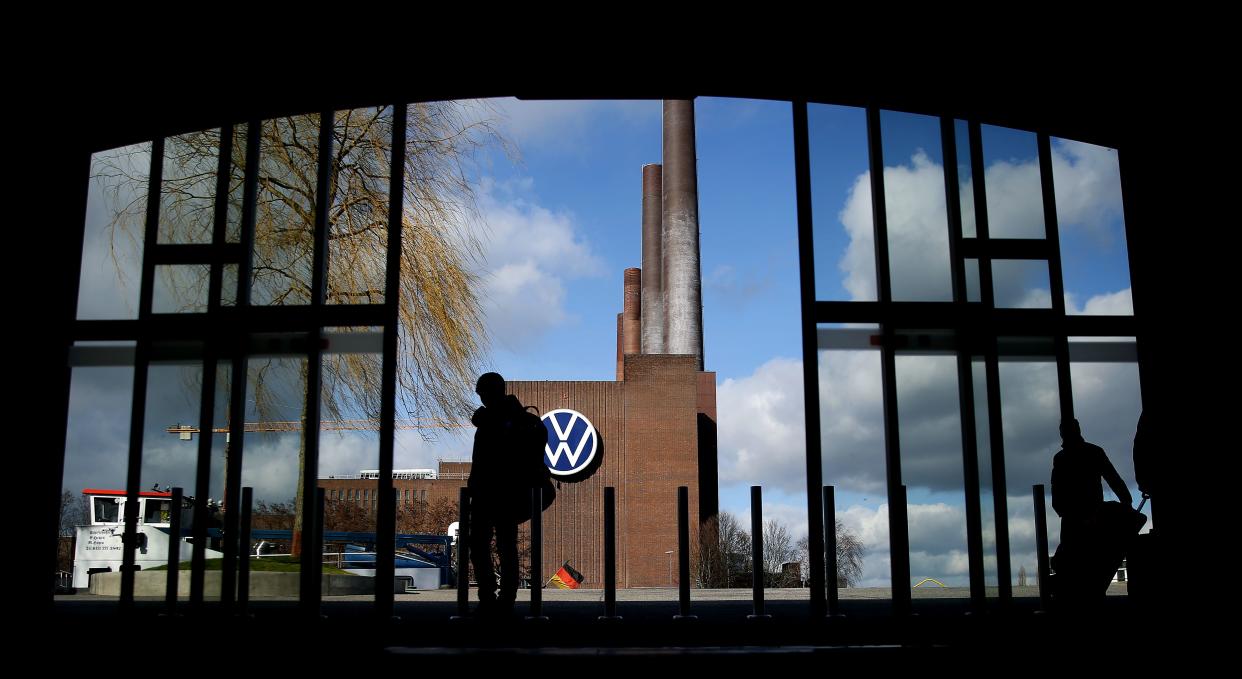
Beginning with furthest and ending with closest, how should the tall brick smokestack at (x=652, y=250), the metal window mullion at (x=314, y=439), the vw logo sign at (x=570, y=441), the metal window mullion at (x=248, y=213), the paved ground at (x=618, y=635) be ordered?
1. the tall brick smokestack at (x=652, y=250)
2. the vw logo sign at (x=570, y=441)
3. the metal window mullion at (x=248, y=213)
4. the metal window mullion at (x=314, y=439)
5. the paved ground at (x=618, y=635)

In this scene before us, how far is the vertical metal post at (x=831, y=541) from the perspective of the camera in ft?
26.8

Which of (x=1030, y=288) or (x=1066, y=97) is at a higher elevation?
(x=1066, y=97)

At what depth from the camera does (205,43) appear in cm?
762

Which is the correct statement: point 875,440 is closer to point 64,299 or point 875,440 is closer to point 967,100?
point 967,100

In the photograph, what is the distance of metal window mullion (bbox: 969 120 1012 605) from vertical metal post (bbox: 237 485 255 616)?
17.7 feet

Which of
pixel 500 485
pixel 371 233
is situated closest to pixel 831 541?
pixel 500 485

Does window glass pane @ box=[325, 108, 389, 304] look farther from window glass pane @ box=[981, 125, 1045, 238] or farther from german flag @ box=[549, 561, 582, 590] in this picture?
german flag @ box=[549, 561, 582, 590]

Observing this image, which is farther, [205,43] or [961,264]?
[961,264]

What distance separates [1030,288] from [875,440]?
1.63 meters

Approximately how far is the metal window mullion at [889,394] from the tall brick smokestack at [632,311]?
36.9 m

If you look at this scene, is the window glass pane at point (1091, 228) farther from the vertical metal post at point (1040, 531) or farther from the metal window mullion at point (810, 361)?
the metal window mullion at point (810, 361)

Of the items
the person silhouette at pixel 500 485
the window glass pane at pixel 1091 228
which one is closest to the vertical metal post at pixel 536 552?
the person silhouette at pixel 500 485

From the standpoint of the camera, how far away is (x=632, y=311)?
151 feet

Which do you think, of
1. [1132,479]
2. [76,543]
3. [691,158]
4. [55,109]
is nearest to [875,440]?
[1132,479]
